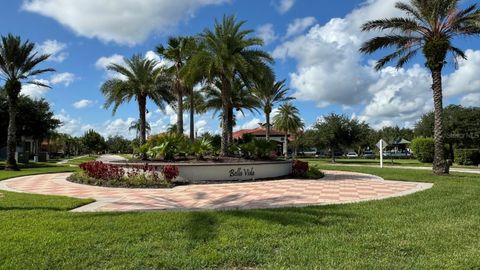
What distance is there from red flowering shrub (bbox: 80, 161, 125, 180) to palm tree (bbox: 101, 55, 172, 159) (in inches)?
582

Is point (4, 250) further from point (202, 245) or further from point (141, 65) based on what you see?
point (141, 65)

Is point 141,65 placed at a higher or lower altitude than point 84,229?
higher

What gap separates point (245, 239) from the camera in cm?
630

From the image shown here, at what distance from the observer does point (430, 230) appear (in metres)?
7.05

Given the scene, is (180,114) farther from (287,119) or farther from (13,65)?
(287,119)

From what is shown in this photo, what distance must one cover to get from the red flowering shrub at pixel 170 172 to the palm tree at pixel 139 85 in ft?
54.9

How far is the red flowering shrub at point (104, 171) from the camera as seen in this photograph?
1554cm

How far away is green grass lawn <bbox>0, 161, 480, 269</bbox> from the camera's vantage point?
209 inches

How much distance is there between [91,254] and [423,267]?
4.21 metres

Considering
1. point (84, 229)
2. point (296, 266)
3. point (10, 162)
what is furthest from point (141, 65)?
point (296, 266)

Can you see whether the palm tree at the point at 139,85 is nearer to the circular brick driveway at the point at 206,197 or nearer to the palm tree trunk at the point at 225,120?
the palm tree trunk at the point at 225,120

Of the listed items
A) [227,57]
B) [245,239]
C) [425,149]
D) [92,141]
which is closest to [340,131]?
[425,149]

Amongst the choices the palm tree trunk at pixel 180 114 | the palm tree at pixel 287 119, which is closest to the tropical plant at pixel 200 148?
the palm tree trunk at pixel 180 114

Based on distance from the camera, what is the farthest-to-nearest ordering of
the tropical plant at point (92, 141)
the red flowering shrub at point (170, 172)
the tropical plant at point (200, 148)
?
the tropical plant at point (92, 141), the tropical plant at point (200, 148), the red flowering shrub at point (170, 172)
